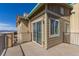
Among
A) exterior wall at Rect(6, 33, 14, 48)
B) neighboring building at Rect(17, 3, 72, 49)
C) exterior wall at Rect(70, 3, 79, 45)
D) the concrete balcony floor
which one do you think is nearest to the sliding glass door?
neighboring building at Rect(17, 3, 72, 49)

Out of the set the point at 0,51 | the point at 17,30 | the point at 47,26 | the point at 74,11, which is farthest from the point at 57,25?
the point at 0,51

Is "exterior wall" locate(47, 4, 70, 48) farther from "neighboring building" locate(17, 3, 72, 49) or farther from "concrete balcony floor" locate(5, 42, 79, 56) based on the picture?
"concrete balcony floor" locate(5, 42, 79, 56)

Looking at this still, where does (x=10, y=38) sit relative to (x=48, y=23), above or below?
below

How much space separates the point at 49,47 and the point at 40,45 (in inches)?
11.4

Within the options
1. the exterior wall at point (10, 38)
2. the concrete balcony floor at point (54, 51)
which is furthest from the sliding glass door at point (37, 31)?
the exterior wall at point (10, 38)

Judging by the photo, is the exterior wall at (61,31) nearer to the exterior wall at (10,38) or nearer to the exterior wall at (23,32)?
the exterior wall at (23,32)

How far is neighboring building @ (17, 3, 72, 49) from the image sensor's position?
142 inches

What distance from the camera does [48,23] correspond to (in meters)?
3.73

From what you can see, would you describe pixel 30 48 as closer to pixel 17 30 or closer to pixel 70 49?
pixel 17 30

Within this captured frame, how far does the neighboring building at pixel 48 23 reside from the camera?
11.8ft

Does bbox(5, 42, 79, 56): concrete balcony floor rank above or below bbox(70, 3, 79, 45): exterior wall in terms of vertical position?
below

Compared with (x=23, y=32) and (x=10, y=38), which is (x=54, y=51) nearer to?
(x=23, y=32)

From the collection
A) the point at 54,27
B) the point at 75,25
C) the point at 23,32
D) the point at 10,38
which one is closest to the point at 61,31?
the point at 54,27

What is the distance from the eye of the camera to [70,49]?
11.9ft
